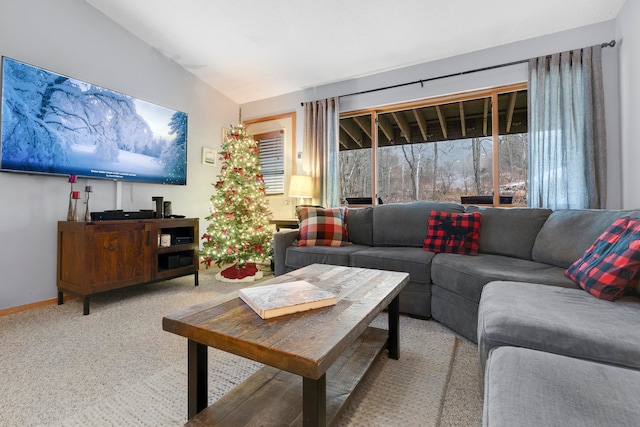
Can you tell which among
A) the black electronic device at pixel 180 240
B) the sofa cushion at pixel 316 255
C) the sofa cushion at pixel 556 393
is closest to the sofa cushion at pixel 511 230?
the sofa cushion at pixel 316 255

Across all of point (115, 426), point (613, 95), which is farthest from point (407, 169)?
point (115, 426)

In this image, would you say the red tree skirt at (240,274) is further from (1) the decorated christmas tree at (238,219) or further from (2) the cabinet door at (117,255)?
(2) the cabinet door at (117,255)

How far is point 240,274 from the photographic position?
346 centimetres

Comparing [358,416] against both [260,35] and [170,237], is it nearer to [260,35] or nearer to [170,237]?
[170,237]

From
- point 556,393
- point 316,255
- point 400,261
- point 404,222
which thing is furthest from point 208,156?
point 556,393

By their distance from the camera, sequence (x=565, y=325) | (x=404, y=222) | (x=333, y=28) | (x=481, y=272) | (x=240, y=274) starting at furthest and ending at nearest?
(x=240, y=274) → (x=333, y=28) → (x=404, y=222) → (x=481, y=272) → (x=565, y=325)

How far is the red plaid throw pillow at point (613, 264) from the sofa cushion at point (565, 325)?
59 mm

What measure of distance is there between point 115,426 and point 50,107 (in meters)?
2.70

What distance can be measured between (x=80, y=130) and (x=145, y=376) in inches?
95.4

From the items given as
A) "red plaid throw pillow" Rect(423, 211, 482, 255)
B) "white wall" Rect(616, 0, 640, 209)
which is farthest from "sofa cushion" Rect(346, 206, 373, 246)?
"white wall" Rect(616, 0, 640, 209)

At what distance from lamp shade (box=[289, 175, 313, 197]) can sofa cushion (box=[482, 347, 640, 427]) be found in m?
3.25

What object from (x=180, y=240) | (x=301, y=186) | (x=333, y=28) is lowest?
(x=180, y=240)

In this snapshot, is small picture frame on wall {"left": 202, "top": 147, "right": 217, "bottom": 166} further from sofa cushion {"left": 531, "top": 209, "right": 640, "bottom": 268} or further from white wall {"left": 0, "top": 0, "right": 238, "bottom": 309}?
sofa cushion {"left": 531, "top": 209, "right": 640, "bottom": 268}

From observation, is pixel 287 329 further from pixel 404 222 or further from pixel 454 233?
pixel 404 222
